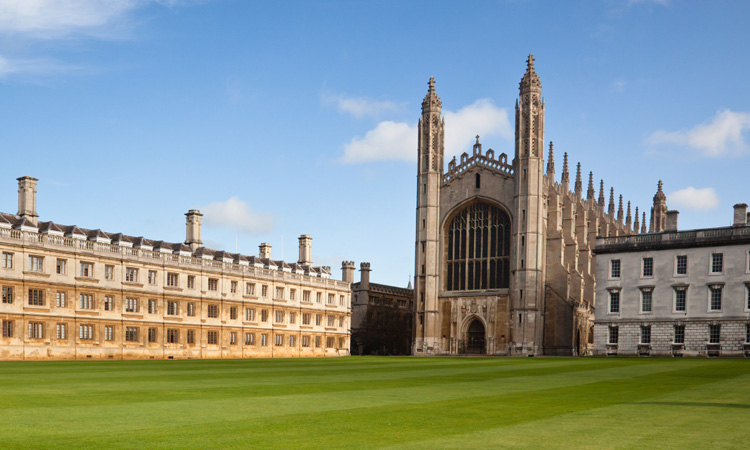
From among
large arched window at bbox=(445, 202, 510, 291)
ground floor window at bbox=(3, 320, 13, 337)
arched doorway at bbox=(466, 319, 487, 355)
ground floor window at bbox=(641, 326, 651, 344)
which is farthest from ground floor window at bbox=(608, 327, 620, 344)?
ground floor window at bbox=(3, 320, 13, 337)

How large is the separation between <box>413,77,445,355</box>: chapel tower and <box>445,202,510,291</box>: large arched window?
1775 millimetres

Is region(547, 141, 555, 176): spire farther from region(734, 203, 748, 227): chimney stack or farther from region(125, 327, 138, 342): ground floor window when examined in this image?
region(125, 327, 138, 342): ground floor window

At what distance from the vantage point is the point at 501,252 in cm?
7881

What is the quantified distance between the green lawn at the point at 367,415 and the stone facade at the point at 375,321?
69460 millimetres

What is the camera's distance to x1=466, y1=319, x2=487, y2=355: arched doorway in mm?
79625

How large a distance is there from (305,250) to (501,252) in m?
22.6

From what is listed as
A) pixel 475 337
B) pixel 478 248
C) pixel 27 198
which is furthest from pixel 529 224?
pixel 27 198

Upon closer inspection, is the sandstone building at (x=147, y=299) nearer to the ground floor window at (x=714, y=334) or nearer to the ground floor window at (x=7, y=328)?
the ground floor window at (x=7, y=328)

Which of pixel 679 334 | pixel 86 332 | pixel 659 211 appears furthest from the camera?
pixel 659 211

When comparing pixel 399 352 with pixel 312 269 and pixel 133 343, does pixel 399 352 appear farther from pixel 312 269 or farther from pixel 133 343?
pixel 133 343

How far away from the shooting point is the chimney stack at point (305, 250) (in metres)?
87.8

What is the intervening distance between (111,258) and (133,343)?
22.0 ft

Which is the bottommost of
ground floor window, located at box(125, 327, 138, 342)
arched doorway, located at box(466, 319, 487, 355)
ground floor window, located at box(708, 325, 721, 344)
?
arched doorway, located at box(466, 319, 487, 355)

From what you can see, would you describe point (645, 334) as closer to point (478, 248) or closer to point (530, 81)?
point (478, 248)
